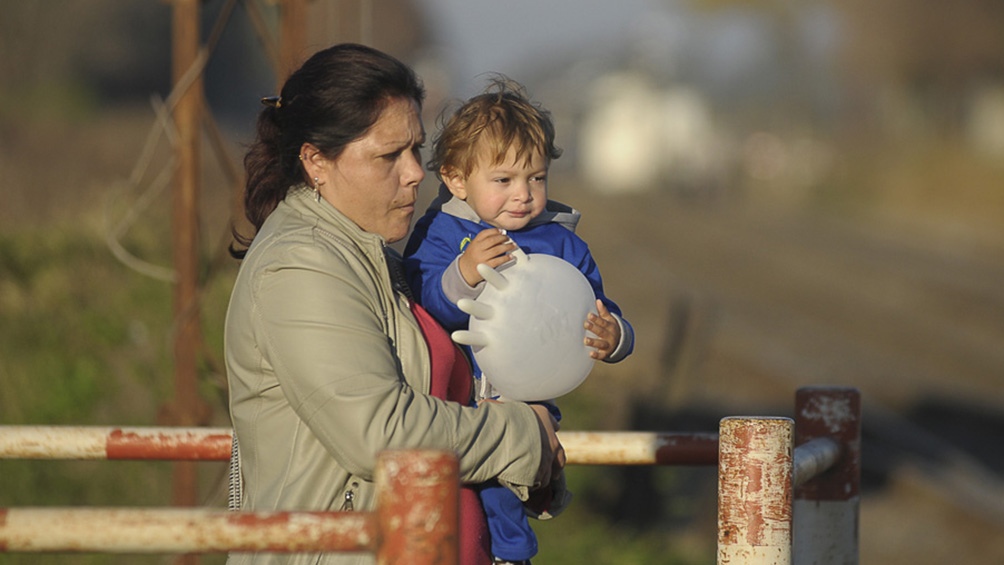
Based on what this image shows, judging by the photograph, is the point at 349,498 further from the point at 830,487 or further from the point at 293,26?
the point at 293,26

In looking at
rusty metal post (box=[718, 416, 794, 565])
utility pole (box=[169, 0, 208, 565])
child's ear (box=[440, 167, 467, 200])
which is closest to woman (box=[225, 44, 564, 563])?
child's ear (box=[440, 167, 467, 200])

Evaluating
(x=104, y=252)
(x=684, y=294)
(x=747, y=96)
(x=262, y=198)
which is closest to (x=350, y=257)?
(x=262, y=198)


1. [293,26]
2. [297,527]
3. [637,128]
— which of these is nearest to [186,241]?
[293,26]

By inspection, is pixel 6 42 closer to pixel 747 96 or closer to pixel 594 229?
pixel 594 229

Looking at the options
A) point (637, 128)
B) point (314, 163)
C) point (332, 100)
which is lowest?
point (314, 163)

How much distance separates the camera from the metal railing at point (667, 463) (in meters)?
2.14

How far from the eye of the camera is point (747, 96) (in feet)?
387

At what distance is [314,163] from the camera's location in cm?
286

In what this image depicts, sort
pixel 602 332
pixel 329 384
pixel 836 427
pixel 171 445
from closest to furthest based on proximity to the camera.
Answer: pixel 329 384, pixel 602 332, pixel 171 445, pixel 836 427

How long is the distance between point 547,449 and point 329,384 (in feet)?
1.75

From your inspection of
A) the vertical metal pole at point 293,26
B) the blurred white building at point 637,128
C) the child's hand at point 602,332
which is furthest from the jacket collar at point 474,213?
the blurred white building at point 637,128

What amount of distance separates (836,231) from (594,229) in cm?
730

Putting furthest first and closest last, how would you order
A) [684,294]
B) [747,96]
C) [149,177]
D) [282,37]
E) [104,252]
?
[747,96] < [684,294] < [149,177] < [104,252] < [282,37]

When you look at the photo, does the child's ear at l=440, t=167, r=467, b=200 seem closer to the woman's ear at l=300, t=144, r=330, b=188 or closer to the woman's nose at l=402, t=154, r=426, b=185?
the woman's nose at l=402, t=154, r=426, b=185
